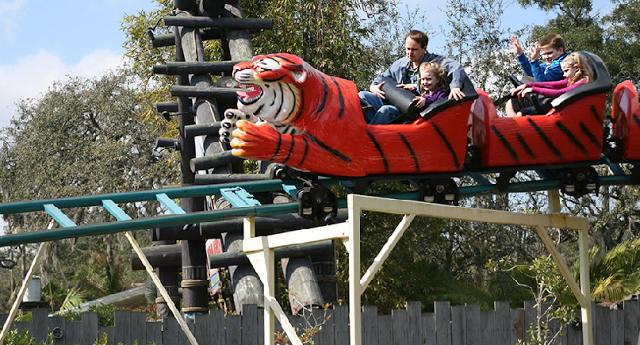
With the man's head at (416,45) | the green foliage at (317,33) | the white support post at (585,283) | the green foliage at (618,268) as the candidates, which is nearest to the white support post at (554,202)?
the white support post at (585,283)

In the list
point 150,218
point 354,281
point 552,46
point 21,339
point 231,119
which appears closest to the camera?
point 354,281

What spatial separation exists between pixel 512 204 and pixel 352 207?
1243 cm

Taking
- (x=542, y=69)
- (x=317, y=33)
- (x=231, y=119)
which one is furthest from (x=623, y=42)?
(x=231, y=119)

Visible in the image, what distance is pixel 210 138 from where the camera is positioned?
23.5ft

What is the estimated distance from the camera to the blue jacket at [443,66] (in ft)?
16.3

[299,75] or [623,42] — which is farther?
[623,42]

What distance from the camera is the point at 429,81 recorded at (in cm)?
500

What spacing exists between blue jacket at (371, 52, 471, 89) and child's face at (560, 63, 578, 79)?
0.71m

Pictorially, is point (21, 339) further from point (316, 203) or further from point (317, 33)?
point (317, 33)

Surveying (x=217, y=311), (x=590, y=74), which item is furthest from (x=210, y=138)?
(x=590, y=74)

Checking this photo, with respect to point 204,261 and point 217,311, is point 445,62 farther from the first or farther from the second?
point 204,261

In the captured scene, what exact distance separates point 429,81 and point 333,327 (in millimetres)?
1794

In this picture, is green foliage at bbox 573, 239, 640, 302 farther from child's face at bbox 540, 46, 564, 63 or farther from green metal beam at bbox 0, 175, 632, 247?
green metal beam at bbox 0, 175, 632, 247

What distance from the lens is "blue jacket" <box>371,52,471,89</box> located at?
16.3 ft
